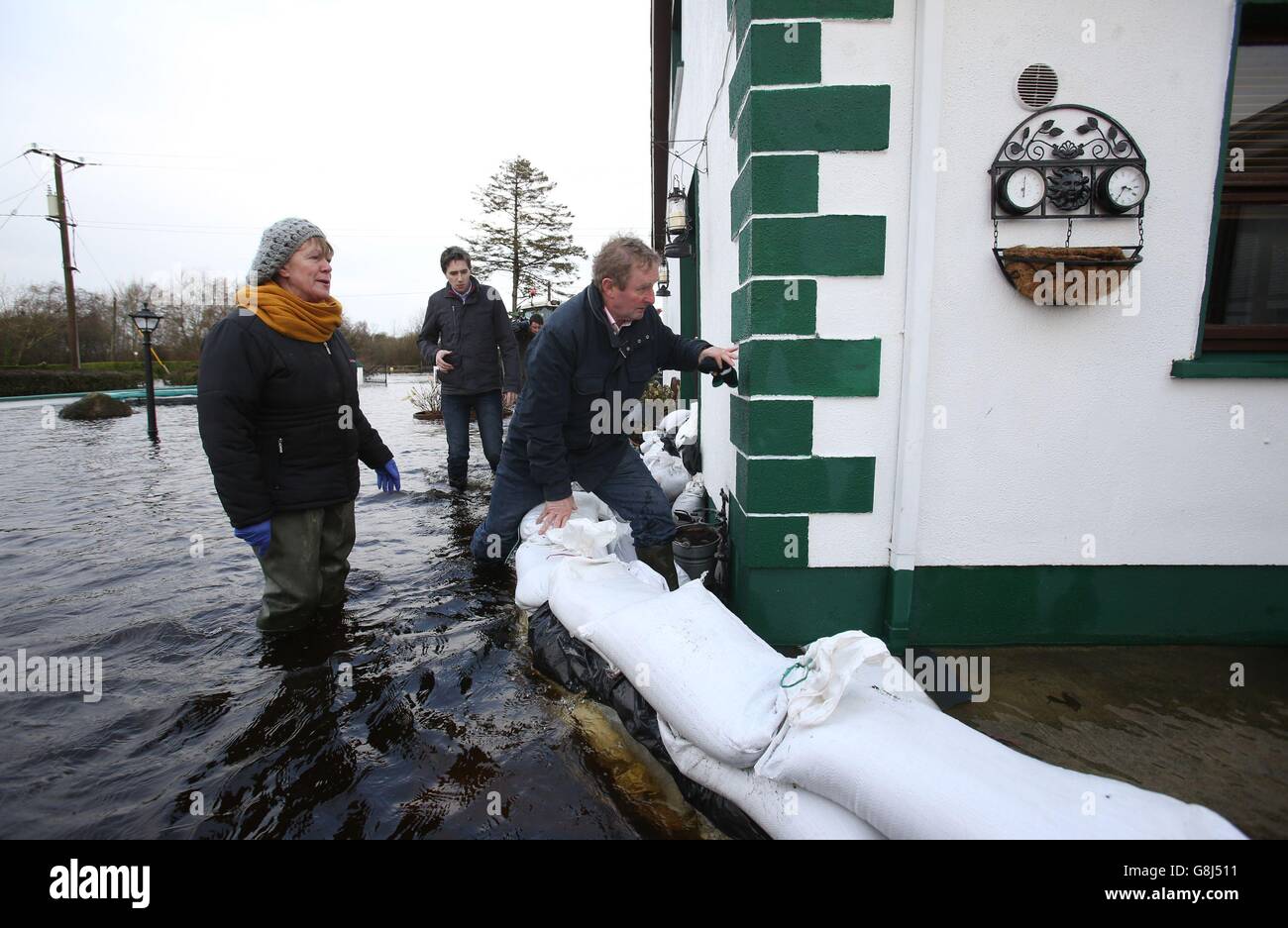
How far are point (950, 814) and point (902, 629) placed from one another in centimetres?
150

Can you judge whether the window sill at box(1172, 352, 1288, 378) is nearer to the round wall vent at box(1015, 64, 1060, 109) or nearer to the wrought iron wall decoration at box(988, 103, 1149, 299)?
the wrought iron wall decoration at box(988, 103, 1149, 299)

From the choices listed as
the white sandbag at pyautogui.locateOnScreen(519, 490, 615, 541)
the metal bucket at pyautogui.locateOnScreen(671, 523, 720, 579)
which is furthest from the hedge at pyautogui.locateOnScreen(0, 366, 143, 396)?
the metal bucket at pyautogui.locateOnScreen(671, 523, 720, 579)

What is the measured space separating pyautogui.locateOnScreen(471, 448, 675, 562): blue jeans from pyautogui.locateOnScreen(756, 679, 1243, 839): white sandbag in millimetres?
2034

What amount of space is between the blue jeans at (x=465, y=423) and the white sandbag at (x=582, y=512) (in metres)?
2.23

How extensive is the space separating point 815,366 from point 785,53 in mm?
1179

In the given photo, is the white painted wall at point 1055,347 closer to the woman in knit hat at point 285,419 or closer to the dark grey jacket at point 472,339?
the woman in knit hat at point 285,419

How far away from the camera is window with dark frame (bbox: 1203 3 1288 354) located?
104 inches

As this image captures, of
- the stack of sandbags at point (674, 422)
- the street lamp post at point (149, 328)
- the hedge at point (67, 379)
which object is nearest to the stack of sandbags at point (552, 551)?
the stack of sandbags at point (674, 422)

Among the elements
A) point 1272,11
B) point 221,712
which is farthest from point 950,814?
point 1272,11

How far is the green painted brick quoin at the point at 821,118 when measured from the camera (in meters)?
2.46

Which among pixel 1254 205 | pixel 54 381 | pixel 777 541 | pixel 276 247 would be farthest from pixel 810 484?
pixel 54 381

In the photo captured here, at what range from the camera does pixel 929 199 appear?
8.07ft

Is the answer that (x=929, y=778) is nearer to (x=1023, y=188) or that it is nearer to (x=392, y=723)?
(x=392, y=723)

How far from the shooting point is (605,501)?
12.0ft
